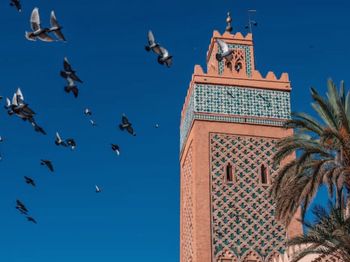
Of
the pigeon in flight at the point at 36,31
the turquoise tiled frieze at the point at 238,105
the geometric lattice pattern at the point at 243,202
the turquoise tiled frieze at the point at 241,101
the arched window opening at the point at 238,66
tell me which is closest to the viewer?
the pigeon in flight at the point at 36,31

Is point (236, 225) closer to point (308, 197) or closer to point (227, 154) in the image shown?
point (227, 154)

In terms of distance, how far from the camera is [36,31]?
8930mm

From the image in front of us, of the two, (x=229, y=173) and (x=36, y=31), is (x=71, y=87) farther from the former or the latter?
(x=229, y=173)

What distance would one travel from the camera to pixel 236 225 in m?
19.7

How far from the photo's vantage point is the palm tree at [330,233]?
1245 cm

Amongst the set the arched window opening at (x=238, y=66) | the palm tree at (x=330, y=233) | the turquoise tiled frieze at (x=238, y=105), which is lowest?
the palm tree at (x=330, y=233)

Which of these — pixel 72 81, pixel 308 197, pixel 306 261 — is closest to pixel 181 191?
pixel 306 261

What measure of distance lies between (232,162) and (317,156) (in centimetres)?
654

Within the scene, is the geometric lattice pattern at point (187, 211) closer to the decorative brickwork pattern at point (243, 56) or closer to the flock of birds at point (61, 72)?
the decorative brickwork pattern at point (243, 56)

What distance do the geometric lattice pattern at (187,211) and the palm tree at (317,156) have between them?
6171 mm

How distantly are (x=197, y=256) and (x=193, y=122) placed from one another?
4356 millimetres

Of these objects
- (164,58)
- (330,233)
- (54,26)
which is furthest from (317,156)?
(54,26)

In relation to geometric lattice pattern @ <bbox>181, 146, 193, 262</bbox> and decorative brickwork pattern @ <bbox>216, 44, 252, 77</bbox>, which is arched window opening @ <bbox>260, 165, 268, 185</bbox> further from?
decorative brickwork pattern @ <bbox>216, 44, 252, 77</bbox>

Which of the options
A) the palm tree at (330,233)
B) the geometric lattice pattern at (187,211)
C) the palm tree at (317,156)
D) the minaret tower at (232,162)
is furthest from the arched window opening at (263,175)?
the palm tree at (330,233)
